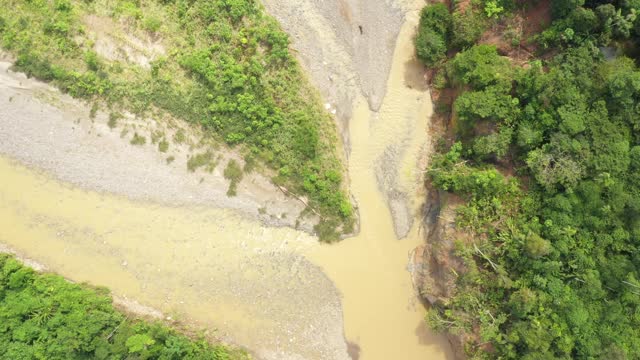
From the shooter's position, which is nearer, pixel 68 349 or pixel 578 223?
pixel 578 223

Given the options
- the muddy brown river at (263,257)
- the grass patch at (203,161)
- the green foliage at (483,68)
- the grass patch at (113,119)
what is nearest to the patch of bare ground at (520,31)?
the green foliage at (483,68)

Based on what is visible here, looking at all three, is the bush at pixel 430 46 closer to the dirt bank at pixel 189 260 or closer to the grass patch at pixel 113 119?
the dirt bank at pixel 189 260

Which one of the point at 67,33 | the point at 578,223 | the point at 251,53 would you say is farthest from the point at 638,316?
the point at 67,33

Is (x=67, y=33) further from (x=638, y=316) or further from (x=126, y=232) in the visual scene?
(x=638, y=316)

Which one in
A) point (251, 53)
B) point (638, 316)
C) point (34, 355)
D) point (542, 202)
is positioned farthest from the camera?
point (251, 53)

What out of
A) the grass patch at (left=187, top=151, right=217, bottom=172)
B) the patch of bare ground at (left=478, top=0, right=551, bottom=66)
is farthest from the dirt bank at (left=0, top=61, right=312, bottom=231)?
the patch of bare ground at (left=478, top=0, right=551, bottom=66)

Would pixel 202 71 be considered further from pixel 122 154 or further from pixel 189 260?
pixel 189 260

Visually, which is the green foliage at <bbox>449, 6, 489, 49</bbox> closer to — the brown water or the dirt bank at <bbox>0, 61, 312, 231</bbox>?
the brown water
